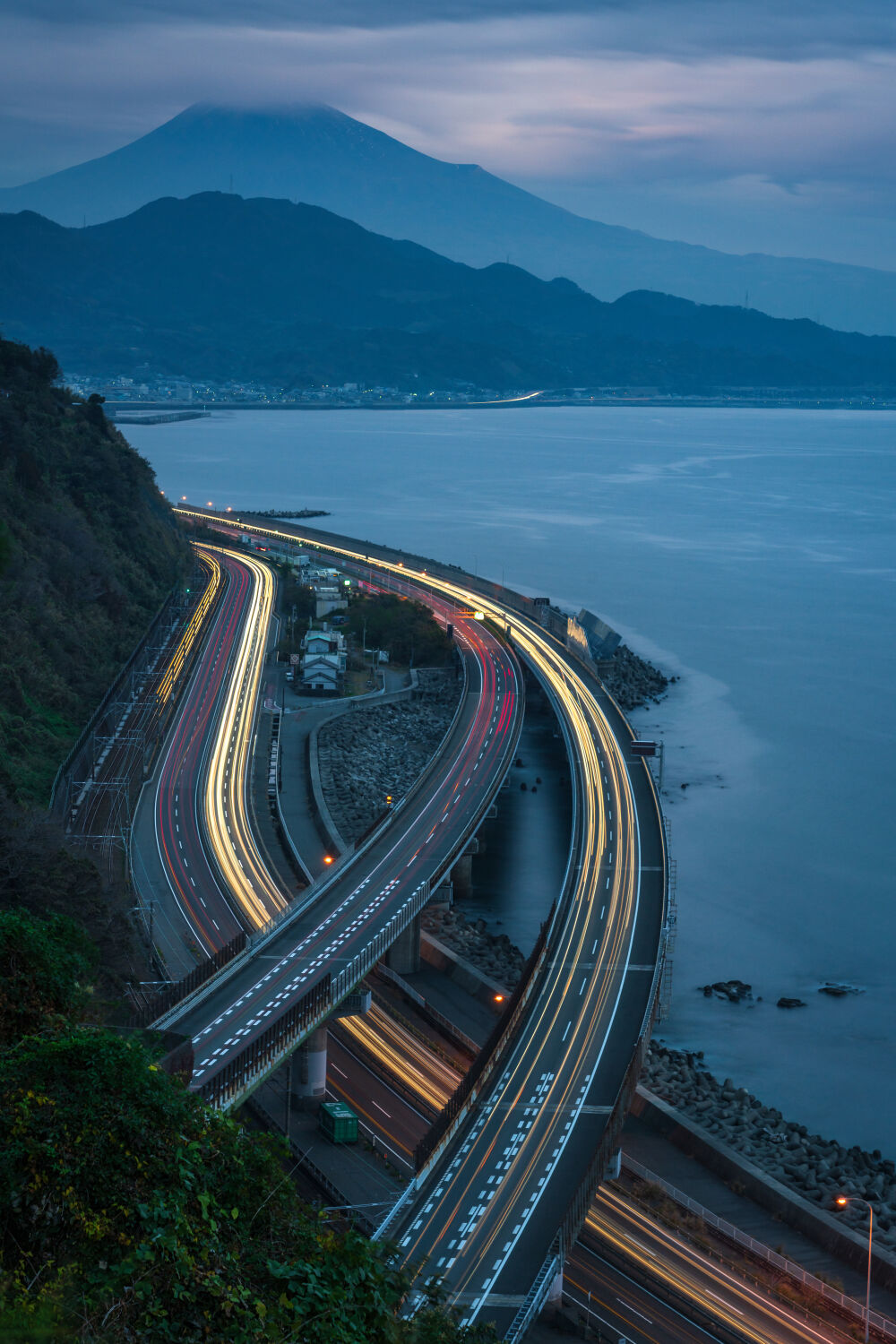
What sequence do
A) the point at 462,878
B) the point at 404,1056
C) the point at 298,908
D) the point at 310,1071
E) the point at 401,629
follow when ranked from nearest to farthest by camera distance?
the point at 310,1071 < the point at 404,1056 < the point at 298,908 < the point at 462,878 < the point at 401,629

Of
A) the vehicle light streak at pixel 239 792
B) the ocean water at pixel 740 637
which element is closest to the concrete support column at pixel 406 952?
the vehicle light streak at pixel 239 792

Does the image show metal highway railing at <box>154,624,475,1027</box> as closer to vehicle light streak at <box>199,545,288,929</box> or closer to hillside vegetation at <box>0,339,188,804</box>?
vehicle light streak at <box>199,545,288,929</box>

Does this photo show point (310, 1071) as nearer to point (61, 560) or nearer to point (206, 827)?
point (206, 827)

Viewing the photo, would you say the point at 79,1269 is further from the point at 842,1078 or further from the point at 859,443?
the point at 859,443

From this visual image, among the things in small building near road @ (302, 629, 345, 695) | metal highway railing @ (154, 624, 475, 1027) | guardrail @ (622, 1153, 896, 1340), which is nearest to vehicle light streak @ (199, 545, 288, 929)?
metal highway railing @ (154, 624, 475, 1027)

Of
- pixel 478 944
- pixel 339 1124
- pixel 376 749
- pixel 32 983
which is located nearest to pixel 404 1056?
pixel 339 1124

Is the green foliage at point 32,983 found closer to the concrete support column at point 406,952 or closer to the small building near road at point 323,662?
the concrete support column at point 406,952
